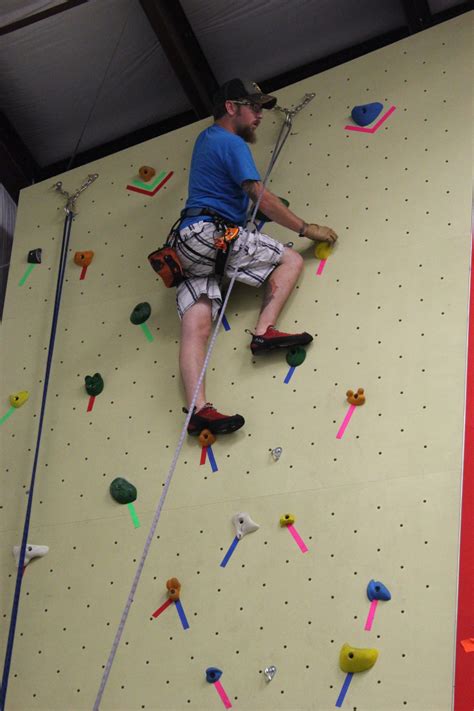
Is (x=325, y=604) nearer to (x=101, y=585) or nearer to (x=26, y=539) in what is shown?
(x=101, y=585)

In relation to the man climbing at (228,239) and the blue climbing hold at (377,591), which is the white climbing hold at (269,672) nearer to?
the blue climbing hold at (377,591)

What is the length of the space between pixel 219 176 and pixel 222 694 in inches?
62.6

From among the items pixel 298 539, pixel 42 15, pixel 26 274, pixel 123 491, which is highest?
pixel 42 15

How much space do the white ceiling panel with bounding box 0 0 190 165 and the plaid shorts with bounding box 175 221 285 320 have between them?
1.27m

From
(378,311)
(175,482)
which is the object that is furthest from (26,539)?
(378,311)

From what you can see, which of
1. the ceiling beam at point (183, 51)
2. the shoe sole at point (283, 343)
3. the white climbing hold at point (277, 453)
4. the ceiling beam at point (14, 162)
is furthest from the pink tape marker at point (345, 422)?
the ceiling beam at point (14, 162)

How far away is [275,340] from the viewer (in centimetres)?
298

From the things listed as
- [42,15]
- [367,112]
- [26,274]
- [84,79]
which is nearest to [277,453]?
[367,112]

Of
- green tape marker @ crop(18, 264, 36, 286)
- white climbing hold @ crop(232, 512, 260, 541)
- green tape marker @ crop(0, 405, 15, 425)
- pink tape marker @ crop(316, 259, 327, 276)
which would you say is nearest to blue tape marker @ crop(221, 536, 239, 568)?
white climbing hold @ crop(232, 512, 260, 541)

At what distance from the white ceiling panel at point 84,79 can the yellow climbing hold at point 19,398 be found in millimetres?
1523

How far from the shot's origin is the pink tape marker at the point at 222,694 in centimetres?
248

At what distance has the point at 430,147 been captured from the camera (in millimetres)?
3193

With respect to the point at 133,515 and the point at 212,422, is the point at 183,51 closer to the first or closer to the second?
the point at 212,422

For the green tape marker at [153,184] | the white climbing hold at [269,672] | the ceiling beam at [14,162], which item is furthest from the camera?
the ceiling beam at [14,162]
